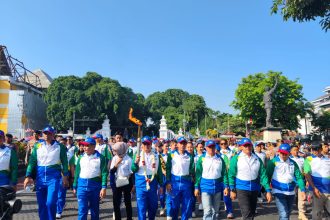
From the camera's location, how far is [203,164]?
6.15 metres

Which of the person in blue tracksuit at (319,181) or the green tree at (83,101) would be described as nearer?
the person in blue tracksuit at (319,181)

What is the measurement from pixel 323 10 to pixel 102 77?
41.7m

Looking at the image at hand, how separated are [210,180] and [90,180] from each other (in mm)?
2190

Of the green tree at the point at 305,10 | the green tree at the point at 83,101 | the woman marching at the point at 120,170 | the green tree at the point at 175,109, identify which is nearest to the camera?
the woman marching at the point at 120,170

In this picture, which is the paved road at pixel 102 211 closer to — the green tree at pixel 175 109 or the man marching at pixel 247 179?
the man marching at pixel 247 179

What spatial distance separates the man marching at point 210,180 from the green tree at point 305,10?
9.24 metres

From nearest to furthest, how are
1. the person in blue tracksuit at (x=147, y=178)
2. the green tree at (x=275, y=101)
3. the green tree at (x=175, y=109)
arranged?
the person in blue tracksuit at (x=147, y=178)
the green tree at (x=275, y=101)
the green tree at (x=175, y=109)

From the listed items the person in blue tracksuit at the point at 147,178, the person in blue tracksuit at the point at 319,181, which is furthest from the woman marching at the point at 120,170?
the person in blue tracksuit at the point at 319,181

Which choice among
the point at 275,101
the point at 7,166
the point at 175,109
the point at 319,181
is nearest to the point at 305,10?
the point at 319,181

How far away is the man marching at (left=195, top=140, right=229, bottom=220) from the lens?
5883mm

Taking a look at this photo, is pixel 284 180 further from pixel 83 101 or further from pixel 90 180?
pixel 83 101

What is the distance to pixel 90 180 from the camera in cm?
591

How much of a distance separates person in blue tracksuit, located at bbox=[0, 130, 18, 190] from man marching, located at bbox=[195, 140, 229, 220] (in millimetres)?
3358

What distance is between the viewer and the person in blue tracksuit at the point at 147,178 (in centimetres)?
621
